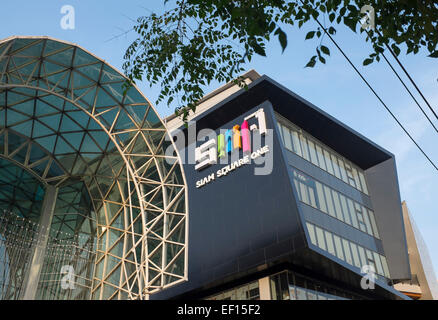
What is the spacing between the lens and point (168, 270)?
1193 inches

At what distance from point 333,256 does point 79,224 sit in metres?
23.1

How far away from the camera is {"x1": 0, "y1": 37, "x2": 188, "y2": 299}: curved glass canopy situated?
101ft

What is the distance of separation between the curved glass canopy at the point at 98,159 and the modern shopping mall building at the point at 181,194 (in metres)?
0.11

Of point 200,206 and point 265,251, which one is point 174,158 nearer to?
point 200,206

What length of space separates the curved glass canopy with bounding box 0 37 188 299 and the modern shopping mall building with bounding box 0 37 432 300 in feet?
0.35

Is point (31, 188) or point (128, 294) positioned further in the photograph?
point (31, 188)

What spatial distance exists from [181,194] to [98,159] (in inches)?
379

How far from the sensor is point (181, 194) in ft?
105

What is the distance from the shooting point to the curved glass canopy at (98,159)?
30.9 meters

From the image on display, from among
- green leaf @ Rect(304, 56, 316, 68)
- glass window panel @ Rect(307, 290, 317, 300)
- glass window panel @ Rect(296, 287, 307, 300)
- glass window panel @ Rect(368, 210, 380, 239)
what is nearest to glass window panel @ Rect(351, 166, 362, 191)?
glass window panel @ Rect(368, 210, 380, 239)

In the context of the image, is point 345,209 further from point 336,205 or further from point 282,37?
point 282,37
